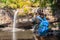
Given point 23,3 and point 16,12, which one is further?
point 23,3

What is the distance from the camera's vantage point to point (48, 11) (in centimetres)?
772

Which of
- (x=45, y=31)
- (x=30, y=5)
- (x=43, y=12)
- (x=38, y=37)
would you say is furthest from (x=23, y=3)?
(x=38, y=37)

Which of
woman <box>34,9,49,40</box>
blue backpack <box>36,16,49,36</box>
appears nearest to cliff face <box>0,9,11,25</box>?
woman <box>34,9,49,40</box>

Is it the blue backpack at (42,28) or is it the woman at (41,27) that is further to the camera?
the blue backpack at (42,28)

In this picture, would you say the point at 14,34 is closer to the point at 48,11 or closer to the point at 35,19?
the point at 35,19

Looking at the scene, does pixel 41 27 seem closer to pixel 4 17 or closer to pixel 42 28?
pixel 42 28

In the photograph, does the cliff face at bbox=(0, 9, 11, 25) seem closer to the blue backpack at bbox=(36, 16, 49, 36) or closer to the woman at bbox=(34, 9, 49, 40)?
the woman at bbox=(34, 9, 49, 40)

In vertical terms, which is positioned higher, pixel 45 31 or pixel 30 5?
pixel 30 5

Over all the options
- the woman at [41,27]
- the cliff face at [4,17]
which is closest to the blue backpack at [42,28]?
the woman at [41,27]

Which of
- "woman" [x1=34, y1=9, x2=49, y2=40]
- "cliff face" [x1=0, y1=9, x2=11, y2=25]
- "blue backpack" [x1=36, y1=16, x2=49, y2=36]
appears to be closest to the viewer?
"woman" [x1=34, y1=9, x2=49, y2=40]

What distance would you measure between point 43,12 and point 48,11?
0.21m

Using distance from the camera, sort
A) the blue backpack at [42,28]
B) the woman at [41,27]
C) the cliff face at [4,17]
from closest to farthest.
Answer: the woman at [41,27], the blue backpack at [42,28], the cliff face at [4,17]

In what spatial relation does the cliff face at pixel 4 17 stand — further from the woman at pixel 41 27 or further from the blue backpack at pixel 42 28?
the blue backpack at pixel 42 28

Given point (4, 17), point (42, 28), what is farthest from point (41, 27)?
point (4, 17)
